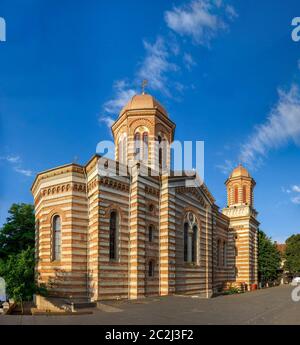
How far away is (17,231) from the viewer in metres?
33.7

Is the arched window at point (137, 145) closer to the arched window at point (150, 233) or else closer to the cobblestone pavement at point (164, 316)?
the arched window at point (150, 233)

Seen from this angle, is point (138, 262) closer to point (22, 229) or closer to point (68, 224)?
point (68, 224)

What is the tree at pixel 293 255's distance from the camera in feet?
213

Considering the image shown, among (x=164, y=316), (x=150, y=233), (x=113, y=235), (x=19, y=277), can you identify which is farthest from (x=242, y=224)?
(x=19, y=277)

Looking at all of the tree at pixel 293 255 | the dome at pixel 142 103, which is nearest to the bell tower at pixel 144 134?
the dome at pixel 142 103

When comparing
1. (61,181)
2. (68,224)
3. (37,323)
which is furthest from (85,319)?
(61,181)

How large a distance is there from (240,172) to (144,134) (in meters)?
18.5

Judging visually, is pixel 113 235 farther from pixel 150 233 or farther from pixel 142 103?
pixel 142 103

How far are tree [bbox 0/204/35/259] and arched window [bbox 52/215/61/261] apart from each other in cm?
925

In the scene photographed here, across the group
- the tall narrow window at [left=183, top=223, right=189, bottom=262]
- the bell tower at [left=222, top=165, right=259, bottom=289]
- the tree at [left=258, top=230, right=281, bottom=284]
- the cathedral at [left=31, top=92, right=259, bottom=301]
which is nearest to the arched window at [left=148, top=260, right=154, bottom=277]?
the cathedral at [left=31, top=92, right=259, bottom=301]

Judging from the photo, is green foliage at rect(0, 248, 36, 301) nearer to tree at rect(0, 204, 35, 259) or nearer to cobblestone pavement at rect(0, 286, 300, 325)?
cobblestone pavement at rect(0, 286, 300, 325)

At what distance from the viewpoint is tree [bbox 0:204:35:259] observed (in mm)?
32938

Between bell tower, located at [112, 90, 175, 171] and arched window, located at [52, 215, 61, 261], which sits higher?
bell tower, located at [112, 90, 175, 171]
